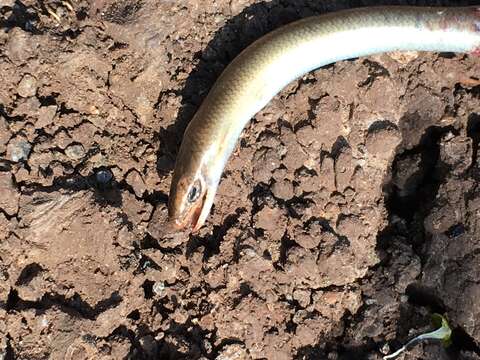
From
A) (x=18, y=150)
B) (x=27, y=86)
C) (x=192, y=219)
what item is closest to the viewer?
(x=18, y=150)

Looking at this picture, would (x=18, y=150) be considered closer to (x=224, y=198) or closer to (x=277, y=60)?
(x=224, y=198)

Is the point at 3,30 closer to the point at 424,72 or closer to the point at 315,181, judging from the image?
the point at 315,181

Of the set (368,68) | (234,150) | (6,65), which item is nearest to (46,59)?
(6,65)

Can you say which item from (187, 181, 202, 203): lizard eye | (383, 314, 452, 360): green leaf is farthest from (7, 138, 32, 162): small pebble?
(383, 314, 452, 360): green leaf

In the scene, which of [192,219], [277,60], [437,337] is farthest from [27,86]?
[437,337]

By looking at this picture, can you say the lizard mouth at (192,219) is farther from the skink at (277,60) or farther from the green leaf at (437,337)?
the green leaf at (437,337)

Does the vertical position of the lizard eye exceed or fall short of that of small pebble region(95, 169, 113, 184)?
it falls short

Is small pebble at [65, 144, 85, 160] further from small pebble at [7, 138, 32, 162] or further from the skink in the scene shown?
the skink

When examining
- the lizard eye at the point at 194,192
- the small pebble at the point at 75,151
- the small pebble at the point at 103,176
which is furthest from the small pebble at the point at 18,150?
the lizard eye at the point at 194,192
